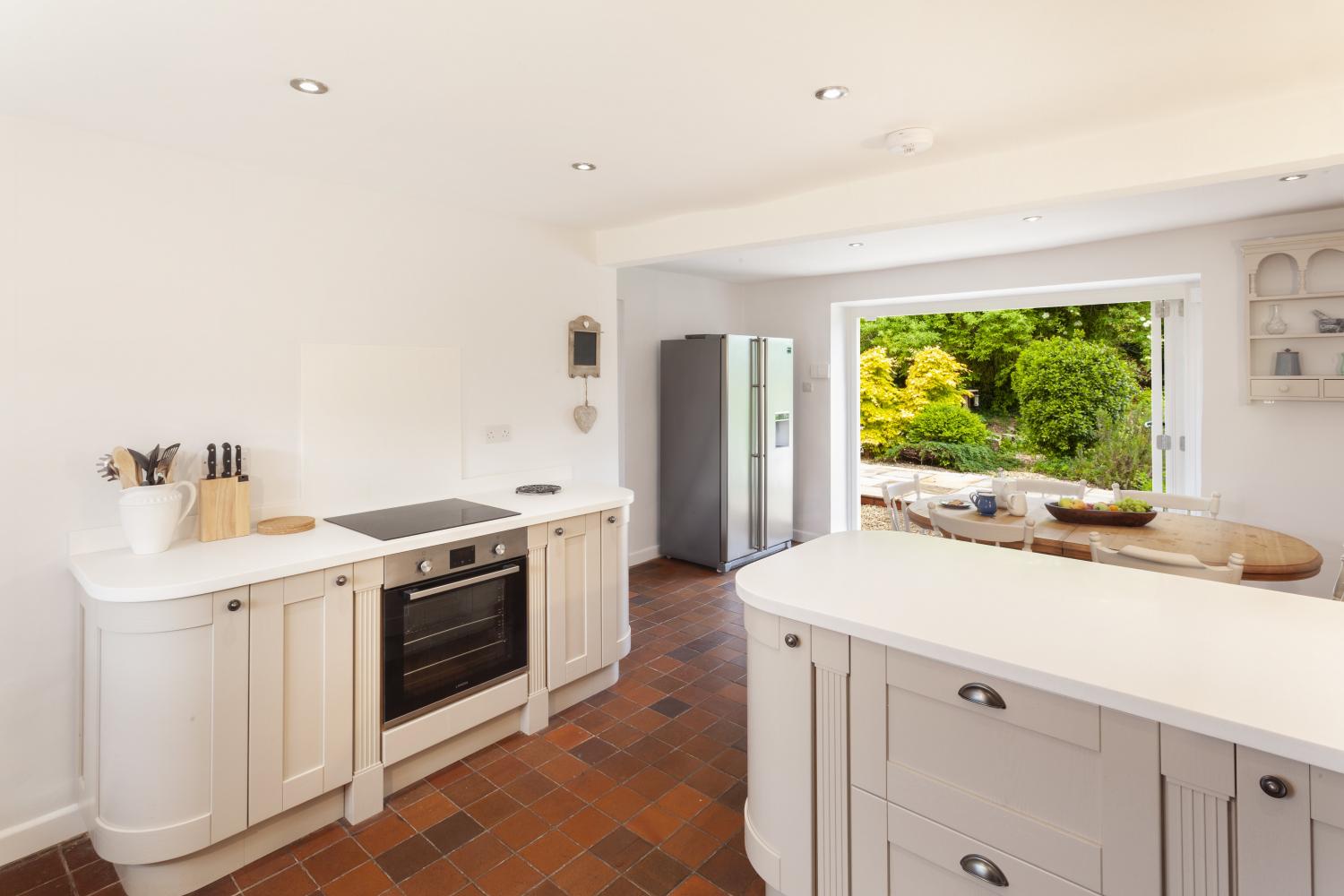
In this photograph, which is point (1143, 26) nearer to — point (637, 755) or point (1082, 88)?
point (1082, 88)

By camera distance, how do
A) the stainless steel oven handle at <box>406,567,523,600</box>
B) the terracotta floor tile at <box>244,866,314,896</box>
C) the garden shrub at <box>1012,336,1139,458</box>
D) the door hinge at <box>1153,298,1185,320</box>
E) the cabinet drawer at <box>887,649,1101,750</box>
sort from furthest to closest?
the garden shrub at <box>1012,336,1139,458</box>
the door hinge at <box>1153,298,1185,320</box>
the stainless steel oven handle at <box>406,567,523,600</box>
the terracotta floor tile at <box>244,866,314,896</box>
the cabinet drawer at <box>887,649,1101,750</box>

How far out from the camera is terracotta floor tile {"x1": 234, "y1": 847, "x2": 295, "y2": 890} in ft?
6.40

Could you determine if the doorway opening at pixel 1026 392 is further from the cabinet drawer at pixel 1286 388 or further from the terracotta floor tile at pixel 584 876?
the terracotta floor tile at pixel 584 876

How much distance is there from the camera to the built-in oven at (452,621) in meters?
2.29

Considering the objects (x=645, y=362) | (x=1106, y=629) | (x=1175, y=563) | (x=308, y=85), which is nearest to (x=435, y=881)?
(x=1106, y=629)

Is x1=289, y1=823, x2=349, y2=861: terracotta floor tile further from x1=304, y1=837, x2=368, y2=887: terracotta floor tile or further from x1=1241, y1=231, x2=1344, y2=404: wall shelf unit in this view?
x1=1241, y1=231, x2=1344, y2=404: wall shelf unit

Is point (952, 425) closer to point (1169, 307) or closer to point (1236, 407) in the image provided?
point (1169, 307)

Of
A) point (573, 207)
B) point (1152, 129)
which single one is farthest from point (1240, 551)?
point (573, 207)

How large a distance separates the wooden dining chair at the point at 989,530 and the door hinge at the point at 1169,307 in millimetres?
2065

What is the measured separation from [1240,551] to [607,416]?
297 centimetres

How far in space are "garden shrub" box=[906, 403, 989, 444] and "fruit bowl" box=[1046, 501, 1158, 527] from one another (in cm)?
452

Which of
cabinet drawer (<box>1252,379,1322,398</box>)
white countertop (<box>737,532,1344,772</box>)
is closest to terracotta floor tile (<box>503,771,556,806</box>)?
white countertop (<box>737,532,1344,772</box>)

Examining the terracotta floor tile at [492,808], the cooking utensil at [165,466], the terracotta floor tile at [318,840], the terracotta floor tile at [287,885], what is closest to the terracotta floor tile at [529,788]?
the terracotta floor tile at [492,808]

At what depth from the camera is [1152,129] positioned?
216cm
